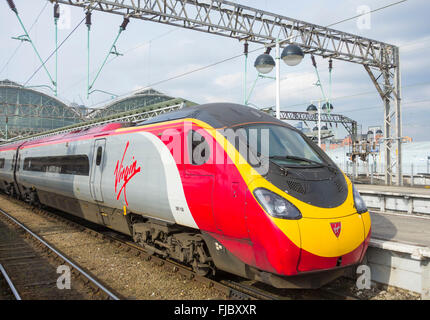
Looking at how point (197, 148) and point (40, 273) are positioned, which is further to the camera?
point (40, 273)

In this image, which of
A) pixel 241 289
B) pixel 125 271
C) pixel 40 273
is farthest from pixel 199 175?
pixel 40 273

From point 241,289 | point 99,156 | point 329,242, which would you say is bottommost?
point 241,289

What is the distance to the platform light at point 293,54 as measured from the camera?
1016 cm

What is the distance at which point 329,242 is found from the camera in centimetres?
428

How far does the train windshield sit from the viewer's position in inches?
198

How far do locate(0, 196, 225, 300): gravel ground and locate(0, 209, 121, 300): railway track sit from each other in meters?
0.28

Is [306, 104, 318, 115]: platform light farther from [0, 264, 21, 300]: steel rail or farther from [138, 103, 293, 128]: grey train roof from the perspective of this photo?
[0, 264, 21, 300]: steel rail

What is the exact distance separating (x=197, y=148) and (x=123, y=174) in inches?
101

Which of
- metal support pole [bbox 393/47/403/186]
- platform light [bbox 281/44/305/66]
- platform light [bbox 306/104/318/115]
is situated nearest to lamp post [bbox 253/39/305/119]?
platform light [bbox 281/44/305/66]

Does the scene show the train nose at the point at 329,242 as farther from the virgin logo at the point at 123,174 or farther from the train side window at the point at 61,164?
the train side window at the point at 61,164

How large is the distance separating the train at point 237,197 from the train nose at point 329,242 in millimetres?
13

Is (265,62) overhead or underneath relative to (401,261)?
overhead

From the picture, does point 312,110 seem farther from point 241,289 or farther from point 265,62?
point 241,289
